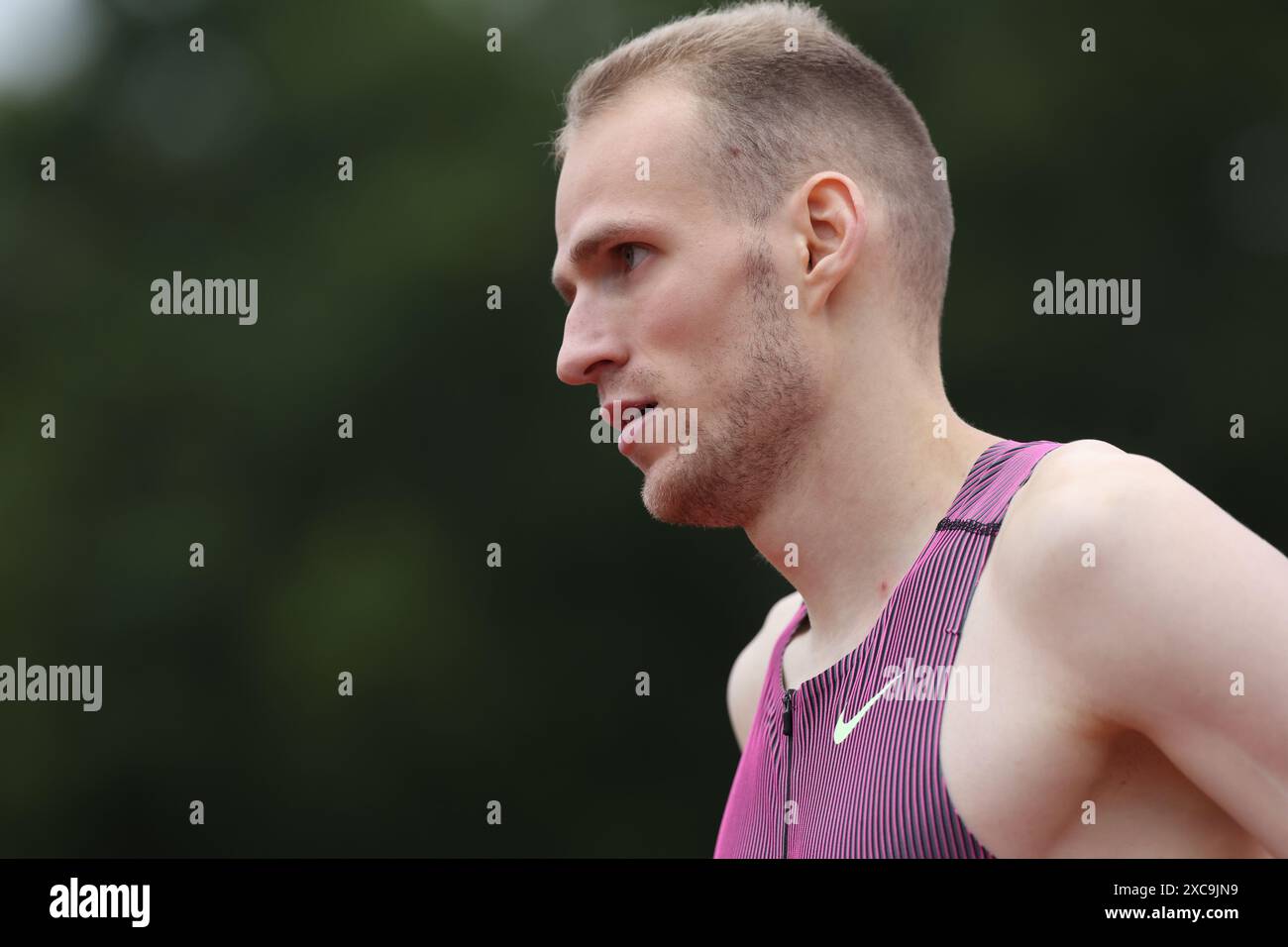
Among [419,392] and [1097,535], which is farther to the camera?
[419,392]

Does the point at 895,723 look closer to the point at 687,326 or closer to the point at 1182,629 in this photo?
the point at 1182,629

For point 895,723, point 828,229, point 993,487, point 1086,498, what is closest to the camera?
point 1086,498

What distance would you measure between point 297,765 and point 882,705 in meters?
10.1

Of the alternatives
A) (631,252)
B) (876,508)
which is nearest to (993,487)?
(876,508)

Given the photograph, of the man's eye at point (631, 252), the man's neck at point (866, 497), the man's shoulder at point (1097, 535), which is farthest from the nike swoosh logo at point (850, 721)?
the man's eye at point (631, 252)

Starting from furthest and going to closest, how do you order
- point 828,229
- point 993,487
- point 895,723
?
point 828,229 < point 993,487 < point 895,723

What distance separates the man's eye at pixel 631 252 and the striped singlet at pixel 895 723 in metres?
0.74

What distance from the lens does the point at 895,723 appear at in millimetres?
2355

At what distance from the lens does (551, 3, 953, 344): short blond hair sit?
112 inches

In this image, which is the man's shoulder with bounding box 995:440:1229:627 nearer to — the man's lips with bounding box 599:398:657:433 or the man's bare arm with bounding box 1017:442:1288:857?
the man's bare arm with bounding box 1017:442:1288:857

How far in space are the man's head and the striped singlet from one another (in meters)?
0.37

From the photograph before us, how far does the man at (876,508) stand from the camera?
206cm

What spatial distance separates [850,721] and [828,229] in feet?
3.07

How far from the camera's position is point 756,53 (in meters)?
2.99
